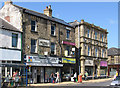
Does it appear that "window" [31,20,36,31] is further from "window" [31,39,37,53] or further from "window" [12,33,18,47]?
"window" [12,33,18,47]

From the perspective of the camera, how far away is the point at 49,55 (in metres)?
29.7

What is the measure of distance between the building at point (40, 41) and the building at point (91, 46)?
3832mm

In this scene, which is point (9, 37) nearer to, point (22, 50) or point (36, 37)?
point (22, 50)

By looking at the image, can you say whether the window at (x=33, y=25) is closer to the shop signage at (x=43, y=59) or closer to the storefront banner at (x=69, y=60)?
the shop signage at (x=43, y=59)

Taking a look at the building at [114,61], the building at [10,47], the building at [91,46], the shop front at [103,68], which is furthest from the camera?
the building at [114,61]

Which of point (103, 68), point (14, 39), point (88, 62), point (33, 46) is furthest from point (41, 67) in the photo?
point (103, 68)

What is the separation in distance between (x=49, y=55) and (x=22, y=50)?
512 centimetres

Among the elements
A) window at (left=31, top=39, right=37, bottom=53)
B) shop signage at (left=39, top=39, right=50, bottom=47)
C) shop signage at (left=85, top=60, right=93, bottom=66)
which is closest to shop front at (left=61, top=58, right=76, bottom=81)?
shop signage at (left=85, top=60, right=93, bottom=66)

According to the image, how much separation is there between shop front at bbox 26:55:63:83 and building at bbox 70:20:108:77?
7.63m

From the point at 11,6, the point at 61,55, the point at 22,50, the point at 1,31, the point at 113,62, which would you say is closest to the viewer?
the point at 1,31

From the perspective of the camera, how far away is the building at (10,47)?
23.5 metres

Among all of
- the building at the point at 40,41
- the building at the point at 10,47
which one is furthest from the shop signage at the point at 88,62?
the building at the point at 10,47

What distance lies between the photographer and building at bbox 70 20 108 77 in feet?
121

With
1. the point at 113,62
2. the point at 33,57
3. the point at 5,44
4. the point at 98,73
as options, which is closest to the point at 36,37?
the point at 33,57
